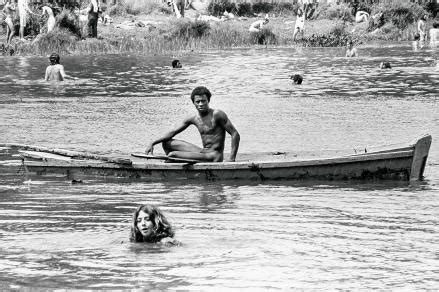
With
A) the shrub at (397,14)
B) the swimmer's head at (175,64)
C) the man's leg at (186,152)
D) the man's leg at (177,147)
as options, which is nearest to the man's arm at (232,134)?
the man's leg at (186,152)

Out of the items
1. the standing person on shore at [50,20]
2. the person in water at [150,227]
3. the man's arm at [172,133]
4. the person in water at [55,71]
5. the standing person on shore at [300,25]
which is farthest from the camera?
the standing person on shore at [300,25]

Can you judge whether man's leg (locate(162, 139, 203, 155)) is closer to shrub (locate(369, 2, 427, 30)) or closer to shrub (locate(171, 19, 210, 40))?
shrub (locate(171, 19, 210, 40))

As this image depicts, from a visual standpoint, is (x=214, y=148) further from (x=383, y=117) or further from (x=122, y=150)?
(x=383, y=117)

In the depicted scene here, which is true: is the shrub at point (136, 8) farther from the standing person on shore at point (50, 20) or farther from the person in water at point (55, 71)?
the person in water at point (55, 71)

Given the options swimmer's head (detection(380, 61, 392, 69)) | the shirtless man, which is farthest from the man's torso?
the shirtless man

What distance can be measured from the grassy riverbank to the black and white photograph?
34.9 ft

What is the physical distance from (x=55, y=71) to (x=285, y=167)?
1623 centimetres

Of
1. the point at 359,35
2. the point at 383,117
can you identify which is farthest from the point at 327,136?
the point at 359,35

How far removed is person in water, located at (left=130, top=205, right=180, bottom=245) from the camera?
11.8 m

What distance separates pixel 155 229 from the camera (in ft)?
39.2

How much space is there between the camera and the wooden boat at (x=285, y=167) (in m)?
15.5

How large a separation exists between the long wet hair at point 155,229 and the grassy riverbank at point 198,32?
32.6 meters

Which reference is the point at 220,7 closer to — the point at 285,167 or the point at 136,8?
the point at 136,8

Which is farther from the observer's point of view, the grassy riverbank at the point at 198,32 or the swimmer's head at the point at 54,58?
the grassy riverbank at the point at 198,32
